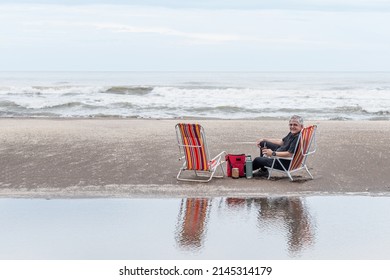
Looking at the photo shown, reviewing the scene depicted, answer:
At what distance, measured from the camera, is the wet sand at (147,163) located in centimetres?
917

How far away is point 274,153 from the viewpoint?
32.2ft

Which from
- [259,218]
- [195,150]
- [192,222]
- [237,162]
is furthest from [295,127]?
[192,222]

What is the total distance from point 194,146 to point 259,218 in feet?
8.50

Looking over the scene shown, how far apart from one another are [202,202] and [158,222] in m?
1.29

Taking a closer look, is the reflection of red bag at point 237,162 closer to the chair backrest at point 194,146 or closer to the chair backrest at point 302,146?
the chair backrest at point 194,146

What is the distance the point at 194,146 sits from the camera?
31.7 feet

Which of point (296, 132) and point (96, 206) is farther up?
point (296, 132)

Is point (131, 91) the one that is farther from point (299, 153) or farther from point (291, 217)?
point (291, 217)

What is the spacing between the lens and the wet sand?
9.17m

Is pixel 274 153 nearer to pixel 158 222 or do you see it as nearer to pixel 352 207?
pixel 352 207

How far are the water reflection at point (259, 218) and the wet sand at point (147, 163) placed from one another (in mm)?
558

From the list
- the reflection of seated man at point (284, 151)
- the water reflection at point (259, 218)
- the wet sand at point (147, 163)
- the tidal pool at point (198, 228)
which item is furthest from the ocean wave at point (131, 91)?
the water reflection at point (259, 218)
